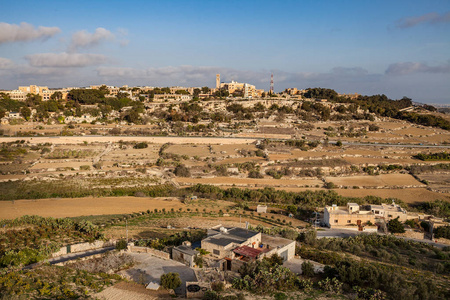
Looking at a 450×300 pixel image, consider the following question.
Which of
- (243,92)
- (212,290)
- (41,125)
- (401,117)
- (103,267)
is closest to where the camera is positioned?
(212,290)

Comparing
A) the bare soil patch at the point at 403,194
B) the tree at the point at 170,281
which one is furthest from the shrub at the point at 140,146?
the tree at the point at 170,281

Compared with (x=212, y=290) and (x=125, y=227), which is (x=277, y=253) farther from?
(x=125, y=227)

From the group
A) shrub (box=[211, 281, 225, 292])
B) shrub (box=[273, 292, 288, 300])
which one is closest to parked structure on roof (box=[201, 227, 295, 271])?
shrub (box=[211, 281, 225, 292])

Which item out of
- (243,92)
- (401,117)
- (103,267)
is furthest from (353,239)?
(243,92)

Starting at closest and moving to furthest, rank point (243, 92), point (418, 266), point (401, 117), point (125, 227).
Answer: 1. point (418, 266)
2. point (125, 227)
3. point (401, 117)
4. point (243, 92)

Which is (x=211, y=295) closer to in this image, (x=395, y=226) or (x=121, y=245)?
(x=121, y=245)

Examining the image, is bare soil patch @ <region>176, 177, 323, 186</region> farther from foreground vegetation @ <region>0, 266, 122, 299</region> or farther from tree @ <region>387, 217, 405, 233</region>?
foreground vegetation @ <region>0, 266, 122, 299</region>

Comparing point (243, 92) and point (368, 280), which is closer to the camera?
point (368, 280)

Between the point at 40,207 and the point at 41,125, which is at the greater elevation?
the point at 41,125
